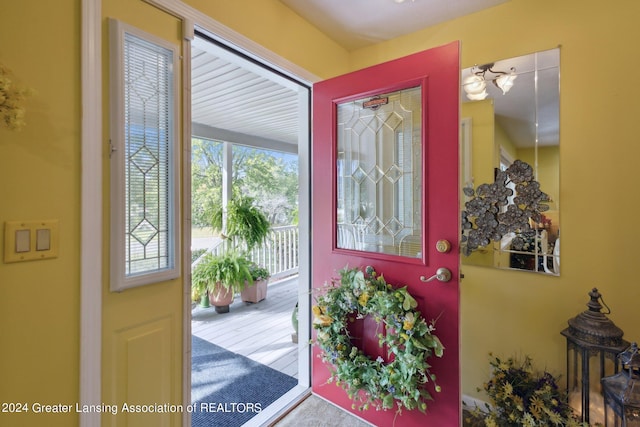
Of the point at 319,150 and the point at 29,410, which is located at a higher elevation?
the point at 319,150

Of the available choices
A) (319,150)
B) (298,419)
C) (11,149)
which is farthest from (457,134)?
(298,419)

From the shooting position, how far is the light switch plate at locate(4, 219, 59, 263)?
86 cm

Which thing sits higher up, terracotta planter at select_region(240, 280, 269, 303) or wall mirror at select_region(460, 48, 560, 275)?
wall mirror at select_region(460, 48, 560, 275)

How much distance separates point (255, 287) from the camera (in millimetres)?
3791

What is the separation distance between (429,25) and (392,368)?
2138 millimetres

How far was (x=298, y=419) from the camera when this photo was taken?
168 cm

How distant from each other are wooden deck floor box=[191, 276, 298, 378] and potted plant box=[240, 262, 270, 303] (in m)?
0.09

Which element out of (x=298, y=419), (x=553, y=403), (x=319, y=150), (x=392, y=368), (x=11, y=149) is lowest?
(x=298, y=419)

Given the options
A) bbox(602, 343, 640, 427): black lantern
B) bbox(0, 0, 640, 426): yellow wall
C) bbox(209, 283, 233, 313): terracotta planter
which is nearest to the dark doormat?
bbox(209, 283, 233, 313): terracotta planter

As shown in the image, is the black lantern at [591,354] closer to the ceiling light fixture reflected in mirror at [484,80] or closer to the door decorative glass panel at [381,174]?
the door decorative glass panel at [381,174]

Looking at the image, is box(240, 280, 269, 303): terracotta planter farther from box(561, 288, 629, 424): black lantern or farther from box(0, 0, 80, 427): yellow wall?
box(561, 288, 629, 424): black lantern

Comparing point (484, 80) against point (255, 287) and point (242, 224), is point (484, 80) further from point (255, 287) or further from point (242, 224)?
point (255, 287)

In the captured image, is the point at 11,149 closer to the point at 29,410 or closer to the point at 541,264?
the point at 29,410

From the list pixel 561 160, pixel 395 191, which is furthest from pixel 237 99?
pixel 561 160
